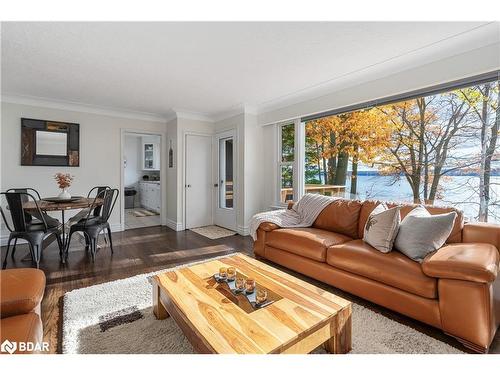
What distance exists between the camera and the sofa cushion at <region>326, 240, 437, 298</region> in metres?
1.85

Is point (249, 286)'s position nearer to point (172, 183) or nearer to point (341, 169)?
point (341, 169)

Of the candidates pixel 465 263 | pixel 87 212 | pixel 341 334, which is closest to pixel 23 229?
pixel 87 212

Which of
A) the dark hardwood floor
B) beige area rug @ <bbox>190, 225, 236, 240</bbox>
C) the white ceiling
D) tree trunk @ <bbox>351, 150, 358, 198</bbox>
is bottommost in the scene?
the dark hardwood floor

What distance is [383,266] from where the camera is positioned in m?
2.08

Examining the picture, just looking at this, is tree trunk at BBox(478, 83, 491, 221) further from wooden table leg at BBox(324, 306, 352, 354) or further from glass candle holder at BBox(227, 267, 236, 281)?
glass candle holder at BBox(227, 267, 236, 281)

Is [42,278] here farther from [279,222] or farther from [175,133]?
[175,133]

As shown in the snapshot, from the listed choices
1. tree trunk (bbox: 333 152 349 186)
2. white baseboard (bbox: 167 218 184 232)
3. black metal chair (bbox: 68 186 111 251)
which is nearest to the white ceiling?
tree trunk (bbox: 333 152 349 186)

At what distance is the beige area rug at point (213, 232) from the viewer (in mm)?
4700

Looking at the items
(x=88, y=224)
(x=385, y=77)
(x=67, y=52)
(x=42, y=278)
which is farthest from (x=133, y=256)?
(x=385, y=77)

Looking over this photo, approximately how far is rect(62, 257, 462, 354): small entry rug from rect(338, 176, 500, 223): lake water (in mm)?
1609

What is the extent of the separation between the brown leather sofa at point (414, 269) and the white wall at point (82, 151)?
3.61 m

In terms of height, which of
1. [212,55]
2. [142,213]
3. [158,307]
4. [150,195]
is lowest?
[158,307]

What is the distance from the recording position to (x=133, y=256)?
351 cm

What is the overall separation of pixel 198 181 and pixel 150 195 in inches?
104
